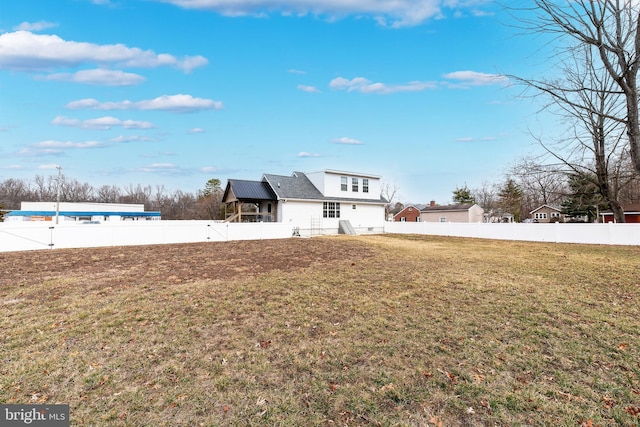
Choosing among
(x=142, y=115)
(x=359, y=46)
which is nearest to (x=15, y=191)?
(x=142, y=115)

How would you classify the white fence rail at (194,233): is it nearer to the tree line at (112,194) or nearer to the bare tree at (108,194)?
the tree line at (112,194)

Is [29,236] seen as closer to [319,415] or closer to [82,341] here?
[82,341]

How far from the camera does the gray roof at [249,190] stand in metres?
21.1

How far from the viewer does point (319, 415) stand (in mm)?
2455

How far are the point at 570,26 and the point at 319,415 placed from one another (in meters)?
5.47

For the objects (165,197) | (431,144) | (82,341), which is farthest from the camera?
(165,197)

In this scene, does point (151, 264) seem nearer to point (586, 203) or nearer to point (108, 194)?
point (586, 203)

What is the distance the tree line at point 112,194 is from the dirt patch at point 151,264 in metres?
36.8

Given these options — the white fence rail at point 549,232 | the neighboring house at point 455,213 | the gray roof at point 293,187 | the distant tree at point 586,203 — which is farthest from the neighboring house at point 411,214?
the gray roof at point 293,187

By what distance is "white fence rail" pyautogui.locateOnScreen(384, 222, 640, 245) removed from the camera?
15758 millimetres

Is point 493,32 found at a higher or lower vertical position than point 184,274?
higher

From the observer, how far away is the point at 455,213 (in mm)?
42312

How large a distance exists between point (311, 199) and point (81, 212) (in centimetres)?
3476

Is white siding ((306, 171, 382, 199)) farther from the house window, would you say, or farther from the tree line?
the tree line
